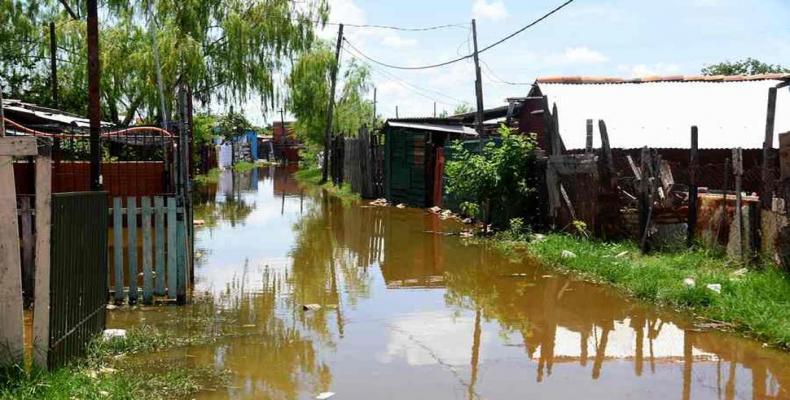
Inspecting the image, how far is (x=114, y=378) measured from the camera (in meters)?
5.35

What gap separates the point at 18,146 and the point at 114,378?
1.75 metres

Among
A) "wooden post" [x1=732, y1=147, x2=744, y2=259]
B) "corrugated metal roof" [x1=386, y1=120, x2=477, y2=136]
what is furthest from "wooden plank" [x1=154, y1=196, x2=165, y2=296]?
"corrugated metal roof" [x1=386, y1=120, x2=477, y2=136]

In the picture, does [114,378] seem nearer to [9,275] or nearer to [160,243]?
[9,275]

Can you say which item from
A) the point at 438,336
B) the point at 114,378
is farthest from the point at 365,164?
the point at 114,378

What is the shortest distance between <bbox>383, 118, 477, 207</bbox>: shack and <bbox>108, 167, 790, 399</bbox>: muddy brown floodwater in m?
8.72

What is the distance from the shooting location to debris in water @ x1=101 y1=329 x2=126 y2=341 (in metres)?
6.43

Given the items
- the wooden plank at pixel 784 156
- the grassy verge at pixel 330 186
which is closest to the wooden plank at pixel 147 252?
the wooden plank at pixel 784 156

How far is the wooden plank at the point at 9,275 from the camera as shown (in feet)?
16.3

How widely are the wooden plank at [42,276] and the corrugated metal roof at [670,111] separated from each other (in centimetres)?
1257

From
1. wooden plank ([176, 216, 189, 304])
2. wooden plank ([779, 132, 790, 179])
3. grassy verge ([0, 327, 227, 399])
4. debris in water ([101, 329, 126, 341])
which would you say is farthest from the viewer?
wooden plank ([779, 132, 790, 179])

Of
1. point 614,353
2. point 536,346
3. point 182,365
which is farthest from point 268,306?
point 614,353

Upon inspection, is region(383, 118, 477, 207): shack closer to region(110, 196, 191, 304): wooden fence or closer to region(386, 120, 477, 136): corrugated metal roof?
region(386, 120, 477, 136): corrugated metal roof

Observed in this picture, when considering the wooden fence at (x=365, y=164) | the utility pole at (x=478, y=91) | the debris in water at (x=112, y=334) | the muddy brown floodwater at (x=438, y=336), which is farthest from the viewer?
the wooden fence at (x=365, y=164)

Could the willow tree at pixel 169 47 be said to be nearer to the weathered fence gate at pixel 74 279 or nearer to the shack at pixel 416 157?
the shack at pixel 416 157
